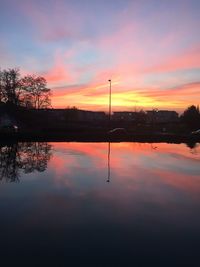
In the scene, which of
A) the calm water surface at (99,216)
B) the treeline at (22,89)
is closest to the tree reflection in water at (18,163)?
the calm water surface at (99,216)

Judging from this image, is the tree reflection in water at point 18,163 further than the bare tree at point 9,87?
No

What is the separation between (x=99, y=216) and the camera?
45.3 ft

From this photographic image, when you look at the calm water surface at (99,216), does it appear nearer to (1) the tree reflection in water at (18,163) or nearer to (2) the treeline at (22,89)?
(1) the tree reflection in water at (18,163)

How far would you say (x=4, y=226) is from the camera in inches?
488

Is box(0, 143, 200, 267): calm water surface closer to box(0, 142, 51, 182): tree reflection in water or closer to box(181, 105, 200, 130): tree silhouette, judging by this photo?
box(0, 142, 51, 182): tree reflection in water

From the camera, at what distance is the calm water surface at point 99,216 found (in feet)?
33.5

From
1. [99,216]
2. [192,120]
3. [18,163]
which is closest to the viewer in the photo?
[99,216]

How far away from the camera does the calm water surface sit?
1021 centimetres

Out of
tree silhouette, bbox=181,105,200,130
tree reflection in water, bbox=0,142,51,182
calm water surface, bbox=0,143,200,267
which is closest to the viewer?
calm water surface, bbox=0,143,200,267

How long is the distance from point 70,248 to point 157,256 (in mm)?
2358

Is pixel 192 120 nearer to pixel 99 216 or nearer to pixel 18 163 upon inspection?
pixel 18 163

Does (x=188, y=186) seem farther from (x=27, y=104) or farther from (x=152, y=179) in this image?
(x=27, y=104)

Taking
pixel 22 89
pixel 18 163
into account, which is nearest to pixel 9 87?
pixel 22 89

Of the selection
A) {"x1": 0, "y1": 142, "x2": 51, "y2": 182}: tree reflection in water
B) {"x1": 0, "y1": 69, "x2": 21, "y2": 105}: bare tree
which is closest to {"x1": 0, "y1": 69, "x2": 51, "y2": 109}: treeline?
{"x1": 0, "y1": 69, "x2": 21, "y2": 105}: bare tree
